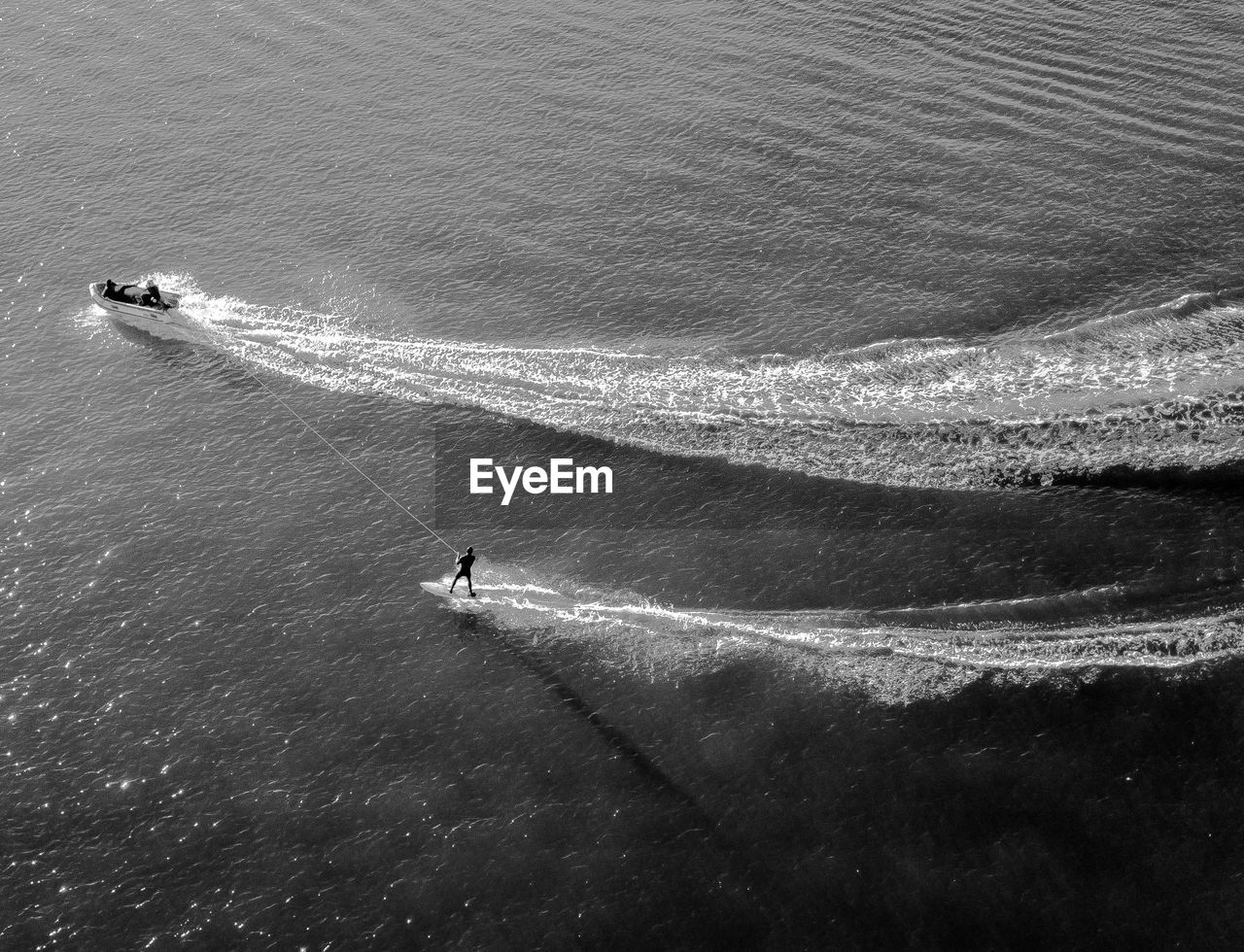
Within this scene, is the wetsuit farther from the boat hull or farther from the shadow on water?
the boat hull

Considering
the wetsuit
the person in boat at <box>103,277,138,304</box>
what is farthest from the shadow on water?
the person in boat at <box>103,277,138,304</box>

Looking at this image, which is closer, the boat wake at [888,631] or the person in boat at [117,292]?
the boat wake at [888,631]

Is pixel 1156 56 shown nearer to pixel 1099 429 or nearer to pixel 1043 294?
pixel 1043 294

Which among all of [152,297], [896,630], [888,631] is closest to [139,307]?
[152,297]

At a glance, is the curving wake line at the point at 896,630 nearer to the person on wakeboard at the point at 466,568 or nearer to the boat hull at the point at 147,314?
the person on wakeboard at the point at 466,568

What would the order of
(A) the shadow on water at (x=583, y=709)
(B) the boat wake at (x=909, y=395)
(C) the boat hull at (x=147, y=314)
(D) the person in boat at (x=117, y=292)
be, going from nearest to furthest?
(A) the shadow on water at (x=583, y=709)
(B) the boat wake at (x=909, y=395)
(C) the boat hull at (x=147, y=314)
(D) the person in boat at (x=117, y=292)

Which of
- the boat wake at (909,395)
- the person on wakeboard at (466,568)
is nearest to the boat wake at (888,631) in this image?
the person on wakeboard at (466,568)
